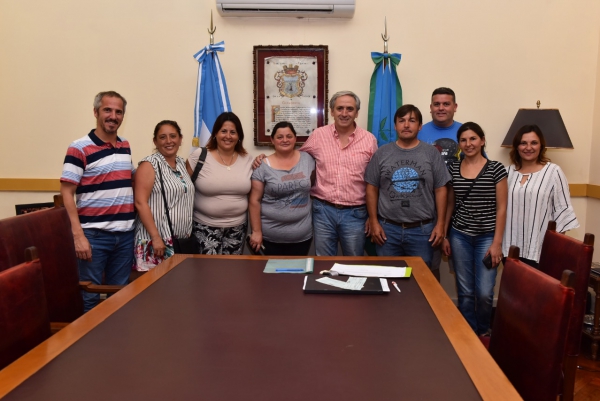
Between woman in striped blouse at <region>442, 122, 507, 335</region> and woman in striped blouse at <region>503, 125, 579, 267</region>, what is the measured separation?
0.10 m

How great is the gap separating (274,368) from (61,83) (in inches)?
127

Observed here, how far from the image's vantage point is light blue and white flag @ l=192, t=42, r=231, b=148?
3281mm

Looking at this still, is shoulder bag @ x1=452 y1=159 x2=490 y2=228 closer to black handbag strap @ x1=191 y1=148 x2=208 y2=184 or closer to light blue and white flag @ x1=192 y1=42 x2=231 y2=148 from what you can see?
black handbag strap @ x1=191 y1=148 x2=208 y2=184

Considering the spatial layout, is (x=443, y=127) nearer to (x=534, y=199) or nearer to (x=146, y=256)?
(x=534, y=199)

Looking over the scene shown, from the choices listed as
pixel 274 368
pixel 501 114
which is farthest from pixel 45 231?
pixel 501 114

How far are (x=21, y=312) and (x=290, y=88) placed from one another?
251cm

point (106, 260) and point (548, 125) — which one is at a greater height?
point (548, 125)

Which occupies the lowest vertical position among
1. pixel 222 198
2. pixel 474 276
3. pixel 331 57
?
pixel 474 276

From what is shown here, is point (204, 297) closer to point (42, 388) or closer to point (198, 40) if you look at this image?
point (42, 388)

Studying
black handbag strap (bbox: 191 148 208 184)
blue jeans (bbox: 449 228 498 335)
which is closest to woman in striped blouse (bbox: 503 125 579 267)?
blue jeans (bbox: 449 228 498 335)

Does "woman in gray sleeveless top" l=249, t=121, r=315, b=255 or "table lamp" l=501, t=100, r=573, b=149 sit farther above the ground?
"table lamp" l=501, t=100, r=573, b=149

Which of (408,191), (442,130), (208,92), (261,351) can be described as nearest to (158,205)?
(208,92)

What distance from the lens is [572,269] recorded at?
1.65 m

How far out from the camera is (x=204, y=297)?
156 cm
